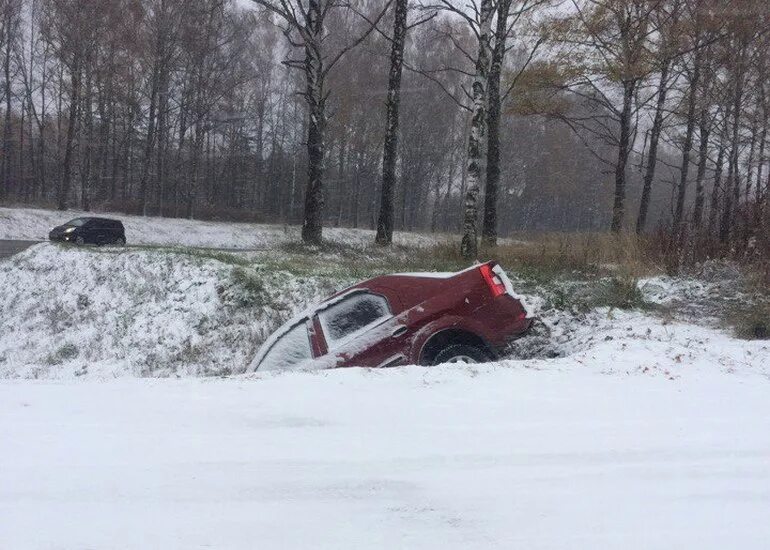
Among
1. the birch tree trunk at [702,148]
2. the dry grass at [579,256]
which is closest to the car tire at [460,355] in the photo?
the dry grass at [579,256]

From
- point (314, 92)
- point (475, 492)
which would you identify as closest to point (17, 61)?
point (314, 92)

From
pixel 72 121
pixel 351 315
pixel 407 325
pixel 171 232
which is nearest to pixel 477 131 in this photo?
pixel 351 315

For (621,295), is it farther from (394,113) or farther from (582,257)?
(394,113)

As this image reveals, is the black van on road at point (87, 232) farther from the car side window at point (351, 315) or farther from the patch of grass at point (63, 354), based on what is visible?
the car side window at point (351, 315)

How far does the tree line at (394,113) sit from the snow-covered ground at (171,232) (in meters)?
4.58

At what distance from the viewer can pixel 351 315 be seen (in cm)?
624

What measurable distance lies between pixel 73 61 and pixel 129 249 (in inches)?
1143

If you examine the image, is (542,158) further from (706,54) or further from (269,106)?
(706,54)

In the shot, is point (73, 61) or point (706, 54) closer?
point (706, 54)

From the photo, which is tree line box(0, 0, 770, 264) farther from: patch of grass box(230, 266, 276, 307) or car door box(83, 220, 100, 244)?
car door box(83, 220, 100, 244)

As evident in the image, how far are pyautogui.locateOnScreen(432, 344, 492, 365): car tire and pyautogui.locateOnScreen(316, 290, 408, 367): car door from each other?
0.37 meters

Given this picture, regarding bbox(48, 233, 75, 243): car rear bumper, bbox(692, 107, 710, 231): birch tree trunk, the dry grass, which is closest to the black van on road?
bbox(48, 233, 75, 243): car rear bumper

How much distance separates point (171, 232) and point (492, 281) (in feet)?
102

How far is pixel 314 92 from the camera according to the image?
15062mm
